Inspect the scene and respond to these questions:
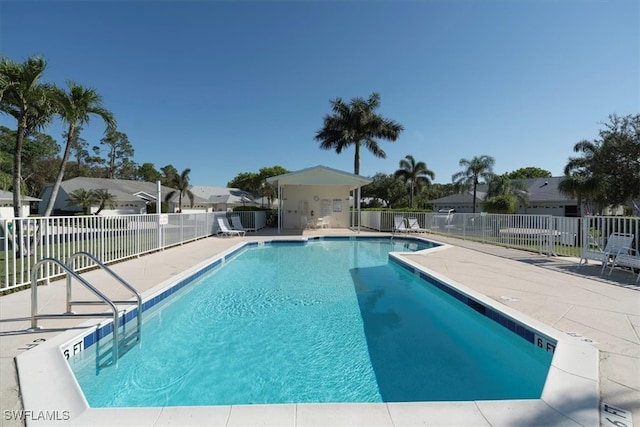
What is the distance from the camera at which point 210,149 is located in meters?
34.8

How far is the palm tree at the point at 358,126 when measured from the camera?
24.5 m

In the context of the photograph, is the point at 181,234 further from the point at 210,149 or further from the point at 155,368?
the point at 210,149

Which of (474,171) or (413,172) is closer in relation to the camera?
(474,171)

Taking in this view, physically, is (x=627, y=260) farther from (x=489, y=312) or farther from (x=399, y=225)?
(x=399, y=225)

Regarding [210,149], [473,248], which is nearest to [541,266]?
[473,248]

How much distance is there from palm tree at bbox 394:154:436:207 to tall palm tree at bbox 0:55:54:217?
106ft

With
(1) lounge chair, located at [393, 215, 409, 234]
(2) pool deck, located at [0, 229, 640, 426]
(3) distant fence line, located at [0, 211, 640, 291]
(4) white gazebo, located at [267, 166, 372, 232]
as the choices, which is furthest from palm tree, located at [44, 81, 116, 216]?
(1) lounge chair, located at [393, 215, 409, 234]

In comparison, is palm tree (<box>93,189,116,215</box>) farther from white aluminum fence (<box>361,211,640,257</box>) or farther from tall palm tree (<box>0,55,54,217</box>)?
white aluminum fence (<box>361,211,640,257</box>)

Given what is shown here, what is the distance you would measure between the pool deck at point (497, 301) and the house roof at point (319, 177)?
9.48 m

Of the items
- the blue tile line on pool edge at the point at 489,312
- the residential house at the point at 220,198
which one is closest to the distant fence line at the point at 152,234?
the blue tile line on pool edge at the point at 489,312

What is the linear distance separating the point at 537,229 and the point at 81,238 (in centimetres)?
1285

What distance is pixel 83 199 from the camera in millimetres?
28375

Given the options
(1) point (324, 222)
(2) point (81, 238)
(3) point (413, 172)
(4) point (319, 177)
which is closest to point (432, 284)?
(2) point (81, 238)

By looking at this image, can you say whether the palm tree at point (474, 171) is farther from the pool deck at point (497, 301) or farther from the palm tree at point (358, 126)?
the pool deck at point (497, 301)
